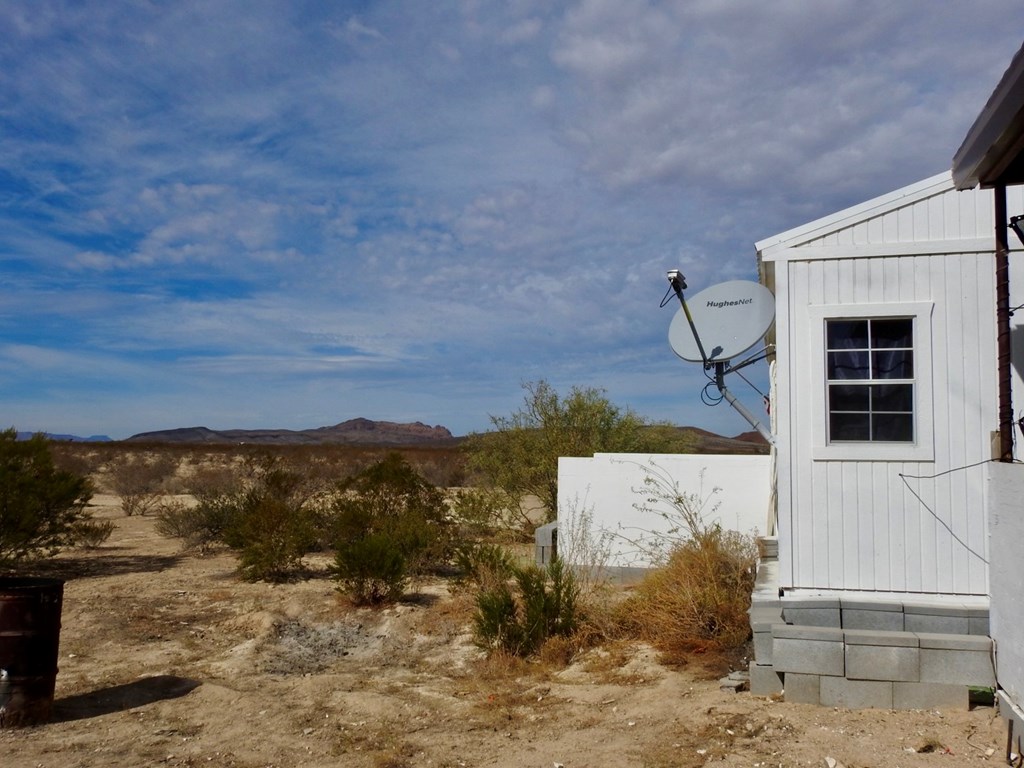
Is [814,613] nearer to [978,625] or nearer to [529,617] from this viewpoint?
[978,625]

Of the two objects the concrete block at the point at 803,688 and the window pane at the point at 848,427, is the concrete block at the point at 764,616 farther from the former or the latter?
the window pane at the point at 848,427

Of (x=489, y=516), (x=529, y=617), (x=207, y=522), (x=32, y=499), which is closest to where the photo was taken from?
(x=529, y=617)

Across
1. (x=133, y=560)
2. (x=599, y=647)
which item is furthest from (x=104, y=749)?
(x=133, y=560)

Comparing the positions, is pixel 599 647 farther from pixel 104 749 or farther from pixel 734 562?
pixel 104 749

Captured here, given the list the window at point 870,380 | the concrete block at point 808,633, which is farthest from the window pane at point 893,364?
the concrete block at point 808,633

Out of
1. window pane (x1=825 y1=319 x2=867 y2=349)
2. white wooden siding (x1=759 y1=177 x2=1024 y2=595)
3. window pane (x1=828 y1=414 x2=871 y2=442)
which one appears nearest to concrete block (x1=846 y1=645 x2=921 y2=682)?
white wooden siding (x1=759 y1=177 x2=1024 y2=595)

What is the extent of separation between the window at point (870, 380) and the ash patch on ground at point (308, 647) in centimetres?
522

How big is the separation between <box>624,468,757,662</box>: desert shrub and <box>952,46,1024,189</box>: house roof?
4.29 metres

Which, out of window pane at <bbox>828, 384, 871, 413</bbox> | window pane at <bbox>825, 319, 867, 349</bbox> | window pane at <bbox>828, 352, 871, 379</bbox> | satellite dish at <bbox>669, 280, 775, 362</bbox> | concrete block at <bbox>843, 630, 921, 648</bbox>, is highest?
satellite dish at <bbox>669, 280, 775, 362</bbox>

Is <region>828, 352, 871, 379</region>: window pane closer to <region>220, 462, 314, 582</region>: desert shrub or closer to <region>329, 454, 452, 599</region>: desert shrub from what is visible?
<region>329, 454, 452, 599</region>: desert shrub

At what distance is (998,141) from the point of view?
195 inches

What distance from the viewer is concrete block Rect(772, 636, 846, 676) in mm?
6043

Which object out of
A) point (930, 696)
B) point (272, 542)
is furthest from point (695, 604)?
point (272, 542)

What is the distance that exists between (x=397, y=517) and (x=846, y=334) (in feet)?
27.4
